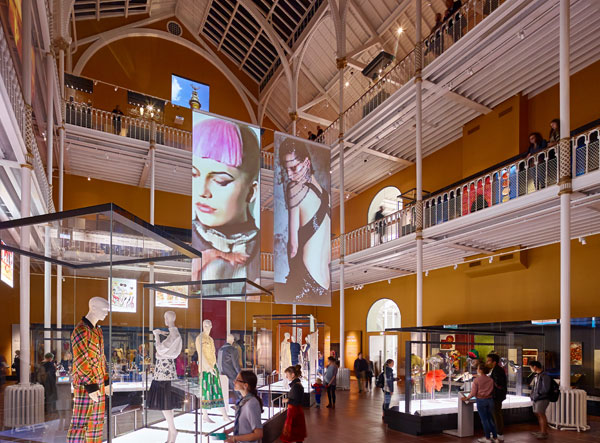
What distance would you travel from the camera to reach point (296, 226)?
1528cm

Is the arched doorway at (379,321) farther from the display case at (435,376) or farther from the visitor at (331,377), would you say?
the display case at (435,376)

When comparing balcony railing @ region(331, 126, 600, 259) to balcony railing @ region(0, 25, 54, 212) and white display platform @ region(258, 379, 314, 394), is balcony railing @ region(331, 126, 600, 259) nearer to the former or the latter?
white display platform @ region(258, 379, 314, 394)

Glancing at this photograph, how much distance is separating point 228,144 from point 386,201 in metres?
8.41

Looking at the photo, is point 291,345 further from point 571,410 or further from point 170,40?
point 170,40

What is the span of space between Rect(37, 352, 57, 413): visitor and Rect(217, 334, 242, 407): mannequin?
2.56 meters

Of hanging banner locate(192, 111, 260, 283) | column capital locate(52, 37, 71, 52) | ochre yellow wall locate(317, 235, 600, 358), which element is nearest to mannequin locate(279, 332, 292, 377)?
hanging banner locate(192, 111, 260, 283)

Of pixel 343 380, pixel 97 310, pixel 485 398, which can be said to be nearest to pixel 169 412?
pixel 97 310

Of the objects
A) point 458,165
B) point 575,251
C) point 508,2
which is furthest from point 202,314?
point 458,165

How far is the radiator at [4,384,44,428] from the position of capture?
3.24m

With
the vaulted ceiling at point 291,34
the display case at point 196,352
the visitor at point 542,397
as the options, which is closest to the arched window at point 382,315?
the vaulted ceiling at point 291,34

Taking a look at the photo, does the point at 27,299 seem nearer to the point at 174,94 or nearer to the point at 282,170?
the point at 282,170

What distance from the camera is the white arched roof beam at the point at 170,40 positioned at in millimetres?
20047

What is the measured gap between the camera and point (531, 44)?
11.7m

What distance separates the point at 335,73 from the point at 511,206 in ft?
41.8
